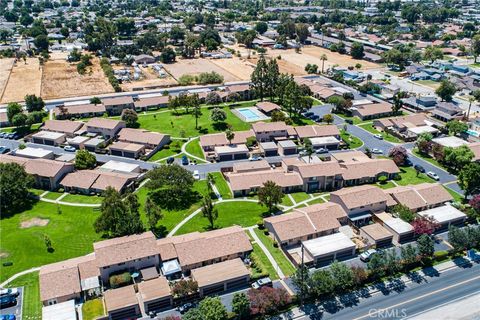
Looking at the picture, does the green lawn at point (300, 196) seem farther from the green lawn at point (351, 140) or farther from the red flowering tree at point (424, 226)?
the green lawn at point (351, 140)

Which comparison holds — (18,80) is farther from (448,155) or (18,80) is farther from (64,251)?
(448,155)

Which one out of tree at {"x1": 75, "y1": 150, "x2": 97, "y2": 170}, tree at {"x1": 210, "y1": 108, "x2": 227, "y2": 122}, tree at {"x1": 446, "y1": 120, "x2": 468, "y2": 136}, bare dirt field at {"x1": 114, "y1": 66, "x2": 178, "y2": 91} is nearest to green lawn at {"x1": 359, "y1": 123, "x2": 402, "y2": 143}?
tree at {"x1": 446, "y1": 120, "x2": 468, "y2": 136}

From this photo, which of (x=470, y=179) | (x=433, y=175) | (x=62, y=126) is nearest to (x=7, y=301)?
(x=62, y=126)

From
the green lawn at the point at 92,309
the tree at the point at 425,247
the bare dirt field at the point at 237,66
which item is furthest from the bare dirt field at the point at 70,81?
the tree at the point at 425,247

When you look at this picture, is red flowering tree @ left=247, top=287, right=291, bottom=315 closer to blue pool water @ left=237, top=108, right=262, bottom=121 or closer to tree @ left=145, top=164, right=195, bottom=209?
tree @ left=145, top=164, right=195, bottom=209

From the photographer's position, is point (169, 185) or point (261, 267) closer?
point (261, 267)

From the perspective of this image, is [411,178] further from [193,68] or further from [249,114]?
[193,68]

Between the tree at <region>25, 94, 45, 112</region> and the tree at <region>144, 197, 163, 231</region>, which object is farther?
the tree at <region>25, 94, 45, 112</region>
